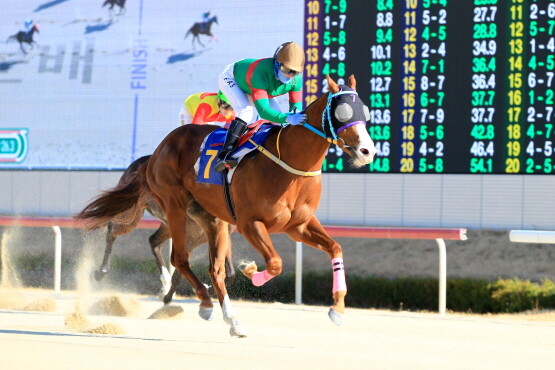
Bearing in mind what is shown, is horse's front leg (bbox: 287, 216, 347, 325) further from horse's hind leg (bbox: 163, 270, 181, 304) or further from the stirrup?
horse's hind leg (bbox: 163, 270, 181, 304)

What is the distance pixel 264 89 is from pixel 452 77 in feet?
12.2

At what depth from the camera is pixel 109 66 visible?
432 inches

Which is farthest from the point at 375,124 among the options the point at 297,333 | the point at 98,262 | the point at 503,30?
the point at 297,333

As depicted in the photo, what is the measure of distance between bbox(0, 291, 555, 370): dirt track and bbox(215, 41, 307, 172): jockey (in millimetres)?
1028

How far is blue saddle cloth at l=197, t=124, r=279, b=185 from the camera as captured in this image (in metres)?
5.16

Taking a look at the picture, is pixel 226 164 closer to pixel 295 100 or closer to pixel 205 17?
pixel 295 100

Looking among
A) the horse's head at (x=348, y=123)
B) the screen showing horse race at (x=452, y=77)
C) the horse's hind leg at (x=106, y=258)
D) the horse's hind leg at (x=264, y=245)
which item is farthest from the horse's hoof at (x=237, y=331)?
the screen showing horse race at (x=452, y=77)

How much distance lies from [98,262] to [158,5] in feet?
10.9

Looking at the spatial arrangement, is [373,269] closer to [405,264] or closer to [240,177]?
[405,264]

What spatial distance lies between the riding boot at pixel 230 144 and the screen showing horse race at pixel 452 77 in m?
3.58

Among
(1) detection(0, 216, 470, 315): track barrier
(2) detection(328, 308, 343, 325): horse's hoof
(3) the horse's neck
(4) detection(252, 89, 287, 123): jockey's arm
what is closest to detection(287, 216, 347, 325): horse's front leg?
(2) detection(328, 308, 343, 325): horse's hoof

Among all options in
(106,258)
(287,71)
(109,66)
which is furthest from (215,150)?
(109,66)

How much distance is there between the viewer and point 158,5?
1077cm

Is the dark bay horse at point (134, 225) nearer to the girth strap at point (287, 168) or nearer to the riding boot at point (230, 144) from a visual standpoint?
the riding boot at point (230, 144)
